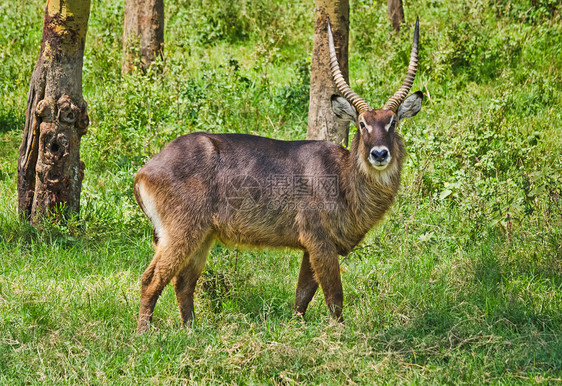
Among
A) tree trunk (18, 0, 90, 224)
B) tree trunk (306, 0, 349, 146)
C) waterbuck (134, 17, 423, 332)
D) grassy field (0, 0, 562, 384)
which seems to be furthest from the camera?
tree trunk (306, 0, 349, 146)

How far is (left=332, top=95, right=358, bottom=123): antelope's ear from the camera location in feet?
16.1

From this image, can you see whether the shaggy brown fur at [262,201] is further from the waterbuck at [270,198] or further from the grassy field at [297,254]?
the grassy field at [297,254]

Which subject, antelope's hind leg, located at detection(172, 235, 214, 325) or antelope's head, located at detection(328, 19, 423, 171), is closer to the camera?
antelope's head, located at detection(328, 19, 423, 171)

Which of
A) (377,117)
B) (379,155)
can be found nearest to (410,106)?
(377,117)

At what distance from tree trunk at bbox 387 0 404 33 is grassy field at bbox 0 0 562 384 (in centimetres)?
25

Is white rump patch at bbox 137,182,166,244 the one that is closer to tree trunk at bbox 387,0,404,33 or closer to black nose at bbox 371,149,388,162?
black nose at bbox 371,149,388,162

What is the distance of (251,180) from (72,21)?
223cm

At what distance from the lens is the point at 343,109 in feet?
16.3

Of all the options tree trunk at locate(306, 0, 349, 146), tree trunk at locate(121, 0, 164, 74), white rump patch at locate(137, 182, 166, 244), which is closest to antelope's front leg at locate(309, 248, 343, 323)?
white rump patch at locate(137, 182, 166, 244)

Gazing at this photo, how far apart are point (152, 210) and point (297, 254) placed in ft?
4.99

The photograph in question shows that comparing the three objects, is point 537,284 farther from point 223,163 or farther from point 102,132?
point 102,132

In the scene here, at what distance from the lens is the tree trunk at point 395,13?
31.2 ft

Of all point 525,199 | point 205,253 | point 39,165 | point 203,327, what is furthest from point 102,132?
point 525,199

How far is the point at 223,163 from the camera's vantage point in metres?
4.73
